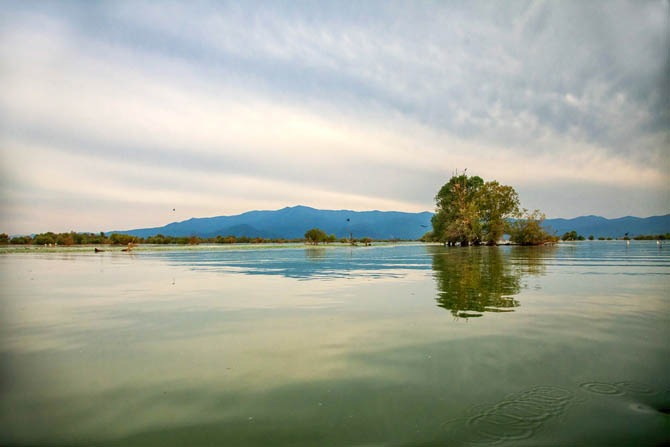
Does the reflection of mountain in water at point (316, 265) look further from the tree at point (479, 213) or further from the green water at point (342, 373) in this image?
the tree at point (479, 213)

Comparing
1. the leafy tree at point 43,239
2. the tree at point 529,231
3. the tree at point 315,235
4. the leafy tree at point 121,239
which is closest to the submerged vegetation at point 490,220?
the tree at point 529,231

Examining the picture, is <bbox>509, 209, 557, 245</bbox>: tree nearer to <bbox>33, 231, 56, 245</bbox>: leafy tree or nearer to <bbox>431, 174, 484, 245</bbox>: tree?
<bbox>431, 174, 484, 245</bbox>: tree

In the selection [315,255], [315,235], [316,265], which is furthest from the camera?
[315,235]

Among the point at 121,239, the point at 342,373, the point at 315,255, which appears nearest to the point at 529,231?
the point at 315,255

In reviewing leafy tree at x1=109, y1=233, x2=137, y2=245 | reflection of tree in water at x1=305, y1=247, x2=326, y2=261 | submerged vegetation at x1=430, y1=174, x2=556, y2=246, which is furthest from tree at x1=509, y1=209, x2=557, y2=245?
leafy tree at x1=109, y1=233, x2=137, y2=245

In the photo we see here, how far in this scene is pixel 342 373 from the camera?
15.1 ft

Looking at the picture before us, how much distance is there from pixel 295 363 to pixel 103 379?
8.19ft

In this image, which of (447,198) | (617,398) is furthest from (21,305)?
(447,198)

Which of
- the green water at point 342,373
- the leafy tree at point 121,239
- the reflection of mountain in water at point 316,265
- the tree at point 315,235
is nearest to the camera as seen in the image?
the green water at point 342,373

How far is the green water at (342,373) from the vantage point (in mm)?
3209

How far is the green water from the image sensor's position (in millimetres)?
3209

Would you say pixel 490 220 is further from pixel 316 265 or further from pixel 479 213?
pixel 316 265

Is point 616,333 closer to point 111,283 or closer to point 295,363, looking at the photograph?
point 295,363

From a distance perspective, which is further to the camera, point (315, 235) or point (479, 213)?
point (315, 235)
